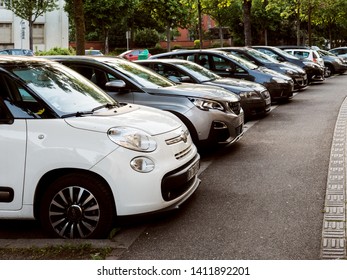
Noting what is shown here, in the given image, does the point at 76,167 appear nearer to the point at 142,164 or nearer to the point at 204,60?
the point at 142,164

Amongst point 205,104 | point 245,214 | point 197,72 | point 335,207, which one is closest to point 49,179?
point 245,214

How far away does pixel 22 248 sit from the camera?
16.0ft

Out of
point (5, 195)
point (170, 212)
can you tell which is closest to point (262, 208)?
point (170, 212)

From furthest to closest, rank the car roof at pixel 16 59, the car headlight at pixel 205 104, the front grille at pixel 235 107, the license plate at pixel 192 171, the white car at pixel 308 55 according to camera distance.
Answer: the white car at pixel 308 55, the front grille at pixel 235 107, the car headlight at pixel 205 104, the car roof at pixel 16 59, the license plate at pixel 192 171

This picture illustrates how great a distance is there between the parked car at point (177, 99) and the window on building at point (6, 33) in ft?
149

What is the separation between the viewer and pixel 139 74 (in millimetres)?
8977

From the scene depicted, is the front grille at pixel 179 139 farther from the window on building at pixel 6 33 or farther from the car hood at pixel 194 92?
the window on building at pixel 6 33

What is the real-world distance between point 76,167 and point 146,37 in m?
62.6

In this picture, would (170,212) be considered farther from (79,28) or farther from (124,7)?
(124,7)

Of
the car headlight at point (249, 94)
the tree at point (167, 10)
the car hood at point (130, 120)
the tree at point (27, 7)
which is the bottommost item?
the car hood at point (130, 120)

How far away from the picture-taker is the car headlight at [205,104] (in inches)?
332

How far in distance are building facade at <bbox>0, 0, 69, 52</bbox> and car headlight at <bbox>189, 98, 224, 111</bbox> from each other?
146 feet

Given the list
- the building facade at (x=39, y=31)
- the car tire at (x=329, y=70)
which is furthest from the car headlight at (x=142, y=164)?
the building facade at (x=39, y=31)

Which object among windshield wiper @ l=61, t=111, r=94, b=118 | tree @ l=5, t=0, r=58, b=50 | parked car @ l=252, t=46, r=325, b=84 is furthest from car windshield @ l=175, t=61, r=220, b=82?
tree @ l=5, t=0, r=58, b=50
